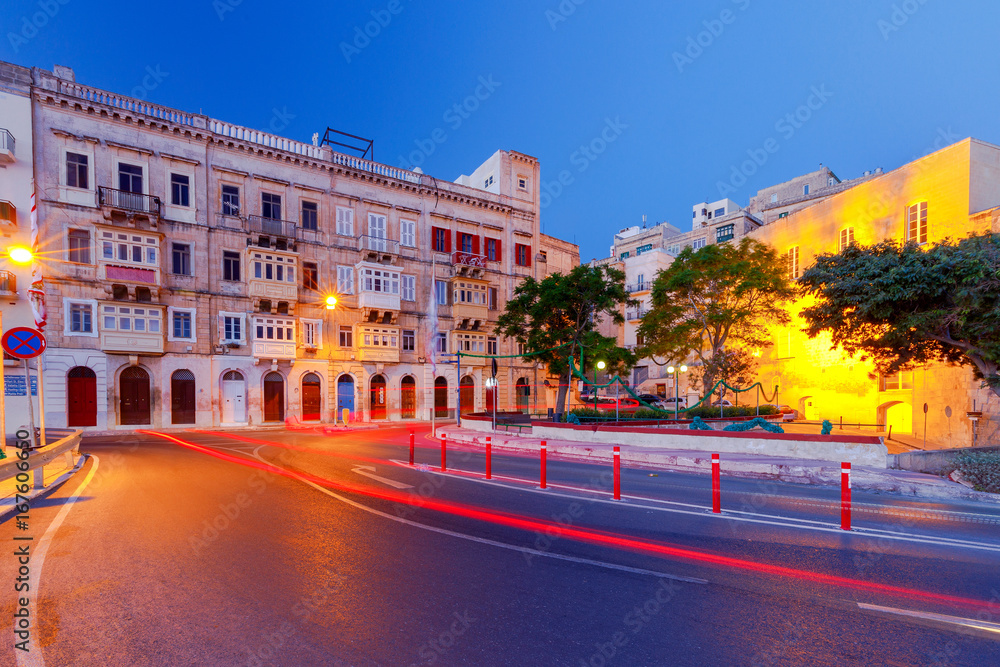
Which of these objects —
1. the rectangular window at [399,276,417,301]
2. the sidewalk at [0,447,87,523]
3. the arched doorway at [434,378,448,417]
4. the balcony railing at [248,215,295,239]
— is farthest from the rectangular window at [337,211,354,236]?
the sidewalk at [0,447,87,523]

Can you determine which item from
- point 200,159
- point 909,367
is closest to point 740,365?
point 909,367

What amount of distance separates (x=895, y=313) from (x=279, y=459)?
58.6 ft

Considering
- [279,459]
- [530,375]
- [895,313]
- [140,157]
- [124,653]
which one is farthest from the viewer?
[530,375]

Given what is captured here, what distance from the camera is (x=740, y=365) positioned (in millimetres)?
25953

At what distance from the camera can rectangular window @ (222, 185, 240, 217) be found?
31.7 metres

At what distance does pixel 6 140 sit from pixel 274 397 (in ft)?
61.9

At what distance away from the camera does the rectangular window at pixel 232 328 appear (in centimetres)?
3077

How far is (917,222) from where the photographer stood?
21781mm

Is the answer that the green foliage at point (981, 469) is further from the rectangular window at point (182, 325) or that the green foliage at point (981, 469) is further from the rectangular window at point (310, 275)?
the rectangular window at point (182, 325)

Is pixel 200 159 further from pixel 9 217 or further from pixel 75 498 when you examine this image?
pixel 75 498

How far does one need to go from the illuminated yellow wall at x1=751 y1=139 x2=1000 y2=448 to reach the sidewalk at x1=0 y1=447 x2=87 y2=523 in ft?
85.5

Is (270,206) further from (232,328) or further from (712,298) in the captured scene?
(712,298)

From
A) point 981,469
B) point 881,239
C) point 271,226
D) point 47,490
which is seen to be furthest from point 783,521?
point 271,226

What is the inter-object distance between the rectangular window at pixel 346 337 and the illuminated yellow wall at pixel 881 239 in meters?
27.8
